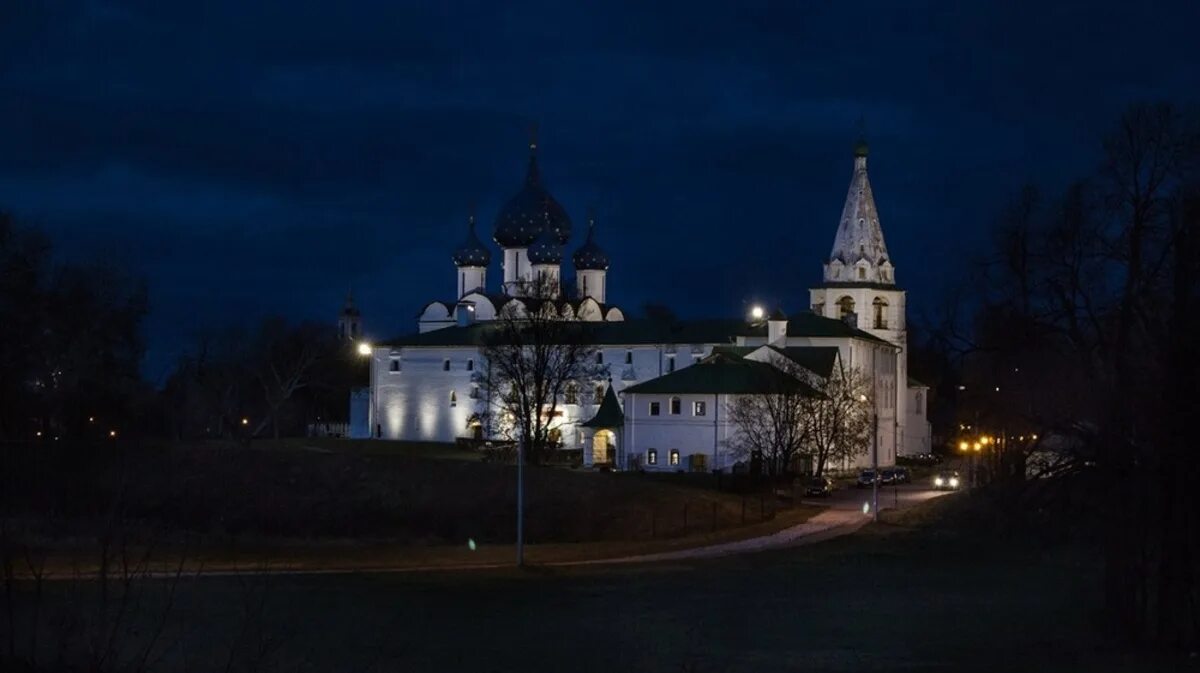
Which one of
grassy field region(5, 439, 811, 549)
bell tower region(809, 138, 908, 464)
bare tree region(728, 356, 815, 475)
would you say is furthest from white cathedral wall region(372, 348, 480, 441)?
grassy field region(5, 439, 811, 549)

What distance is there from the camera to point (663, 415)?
8669 cm

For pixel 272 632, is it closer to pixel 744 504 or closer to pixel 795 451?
pixel 744 504

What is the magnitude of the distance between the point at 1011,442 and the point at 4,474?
33350 millimetres

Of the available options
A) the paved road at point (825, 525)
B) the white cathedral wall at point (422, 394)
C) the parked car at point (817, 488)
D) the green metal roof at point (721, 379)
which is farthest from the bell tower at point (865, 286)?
the parked car at point (817, 488)

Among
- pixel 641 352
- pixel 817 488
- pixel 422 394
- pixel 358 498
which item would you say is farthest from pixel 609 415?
pixel 358 498

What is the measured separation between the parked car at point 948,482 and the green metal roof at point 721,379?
778cm

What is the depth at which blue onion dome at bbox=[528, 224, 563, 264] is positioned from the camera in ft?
391

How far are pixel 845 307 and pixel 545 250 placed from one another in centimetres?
2236

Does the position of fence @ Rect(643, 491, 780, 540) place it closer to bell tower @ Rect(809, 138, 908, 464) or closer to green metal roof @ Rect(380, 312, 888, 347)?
green metal roof @ Rect(380, 312, 888, 347)

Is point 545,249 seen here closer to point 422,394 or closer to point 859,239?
point 422,394

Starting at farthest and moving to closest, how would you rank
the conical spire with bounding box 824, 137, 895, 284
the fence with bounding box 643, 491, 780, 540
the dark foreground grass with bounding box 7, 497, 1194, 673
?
the conical spire with bounding box 824, 137, 895, 284 → the fence with bounding box 643, 491, 780, 540 → the dark foreground grass with bounding box 7, 497, 1194, 673

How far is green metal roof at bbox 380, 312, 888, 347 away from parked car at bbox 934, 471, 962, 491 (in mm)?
22029

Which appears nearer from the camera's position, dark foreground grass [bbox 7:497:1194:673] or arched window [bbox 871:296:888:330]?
dark foreground grass [bbox 7:497:1194:673]

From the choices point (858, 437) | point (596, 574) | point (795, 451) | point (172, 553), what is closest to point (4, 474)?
point (172, 553)
